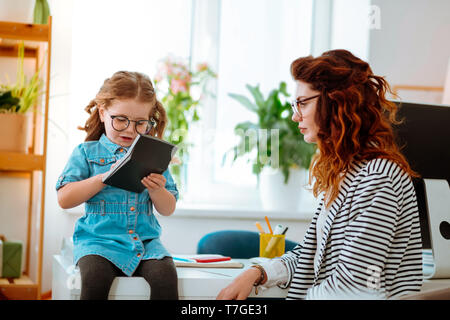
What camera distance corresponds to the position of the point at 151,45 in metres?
2.77

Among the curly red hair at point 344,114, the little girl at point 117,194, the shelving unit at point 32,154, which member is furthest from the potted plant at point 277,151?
the curly red hair at point 344,114

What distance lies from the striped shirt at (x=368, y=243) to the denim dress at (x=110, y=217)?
0.36 metres

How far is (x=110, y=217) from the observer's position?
1262 mm

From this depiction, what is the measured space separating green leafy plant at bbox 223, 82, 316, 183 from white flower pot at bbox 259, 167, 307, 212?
Answer: 0.12ft

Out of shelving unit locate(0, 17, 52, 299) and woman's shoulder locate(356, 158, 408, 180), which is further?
shelving unit locate(0, 17, 52, 299)

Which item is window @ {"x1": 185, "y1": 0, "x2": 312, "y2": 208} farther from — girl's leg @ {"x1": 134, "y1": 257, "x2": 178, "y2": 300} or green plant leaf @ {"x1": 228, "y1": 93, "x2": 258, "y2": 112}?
girl's leg @ {"x1": 134, "y1": 257, "x2": 178, "y2": 300}

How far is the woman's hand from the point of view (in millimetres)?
1049

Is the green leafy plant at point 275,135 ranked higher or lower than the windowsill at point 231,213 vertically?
higher

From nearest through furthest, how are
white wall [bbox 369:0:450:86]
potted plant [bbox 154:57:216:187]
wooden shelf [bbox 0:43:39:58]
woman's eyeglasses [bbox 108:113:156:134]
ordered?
woman's eyeglasses [bbox 108:113:156:134]
wooden shelf [bbox 0:43:39:58]
potted plant [bbox 154:57:216:187]
white wall [bbox 369:0:450:86]

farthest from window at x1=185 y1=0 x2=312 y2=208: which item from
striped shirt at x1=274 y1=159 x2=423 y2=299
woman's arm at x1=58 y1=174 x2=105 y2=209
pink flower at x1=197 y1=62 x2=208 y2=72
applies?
striped shirt at x1=274 y1=159 x2=423 y2=299

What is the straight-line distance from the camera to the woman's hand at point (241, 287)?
1.05 meters

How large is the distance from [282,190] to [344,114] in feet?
5.07

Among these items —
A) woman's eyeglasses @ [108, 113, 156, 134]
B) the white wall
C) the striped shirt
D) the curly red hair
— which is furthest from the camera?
the white wall

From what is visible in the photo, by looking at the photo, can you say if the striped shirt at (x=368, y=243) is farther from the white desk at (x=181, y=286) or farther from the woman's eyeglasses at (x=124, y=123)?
the woman's eyeglasses at (x=124, y=123)
